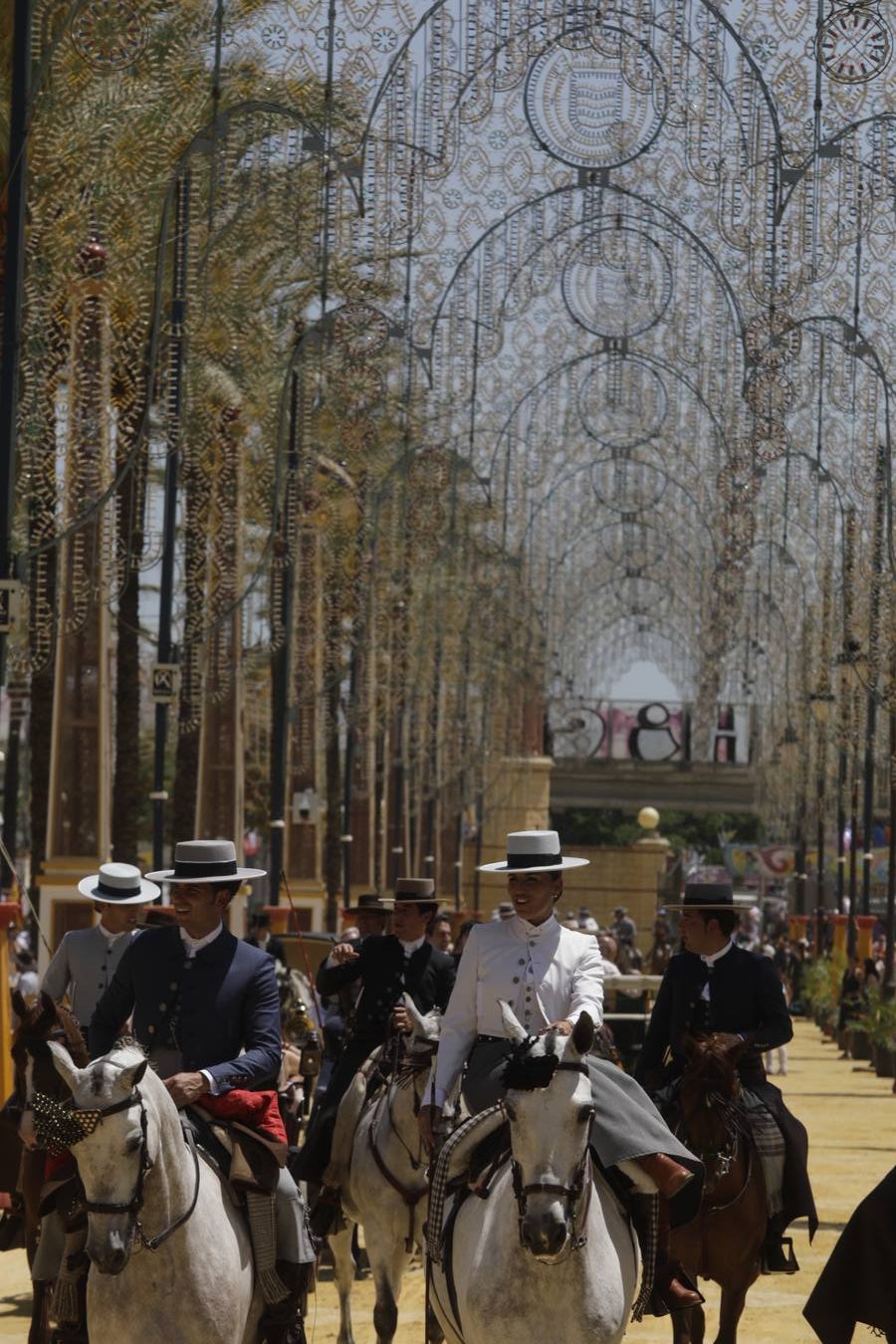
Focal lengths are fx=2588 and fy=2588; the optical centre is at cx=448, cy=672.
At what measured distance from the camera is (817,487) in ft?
109

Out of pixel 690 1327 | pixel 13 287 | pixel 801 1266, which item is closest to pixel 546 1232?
pixel 690 1327

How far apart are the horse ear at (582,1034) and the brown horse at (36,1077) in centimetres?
289

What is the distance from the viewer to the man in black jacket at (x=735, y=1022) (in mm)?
12695

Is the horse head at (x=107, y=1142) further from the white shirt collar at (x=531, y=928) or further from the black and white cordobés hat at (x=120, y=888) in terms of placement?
the black and white cordobés hat at (x=120, y=888)

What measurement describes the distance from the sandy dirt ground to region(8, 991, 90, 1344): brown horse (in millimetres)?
1793

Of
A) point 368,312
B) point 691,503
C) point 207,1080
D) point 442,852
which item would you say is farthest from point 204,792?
point 442,852

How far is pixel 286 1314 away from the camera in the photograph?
366 inches

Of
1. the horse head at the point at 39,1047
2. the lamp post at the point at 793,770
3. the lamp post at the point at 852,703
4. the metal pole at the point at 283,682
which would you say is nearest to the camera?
the horse head at the point at 39,1047

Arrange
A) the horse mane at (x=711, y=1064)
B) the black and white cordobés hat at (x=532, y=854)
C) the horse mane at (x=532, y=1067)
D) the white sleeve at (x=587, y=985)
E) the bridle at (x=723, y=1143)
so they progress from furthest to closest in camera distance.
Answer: the horse mane at (x=711, y=1064)
the bridle at (x=723, y=1143)
the black and white cordobés hat at (x=532, y=854)
the white sleeve at (x=587, y=985)
the horse mane at (x=532, y=1067)

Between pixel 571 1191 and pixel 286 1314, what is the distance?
58.1 inches

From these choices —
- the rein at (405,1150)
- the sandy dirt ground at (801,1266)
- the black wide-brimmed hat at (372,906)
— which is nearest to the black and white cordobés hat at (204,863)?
the sandy dirt ground at (801,1266)

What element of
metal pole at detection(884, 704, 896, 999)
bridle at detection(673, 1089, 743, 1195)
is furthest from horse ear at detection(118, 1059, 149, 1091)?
metal pole at detection(884, 704, 896, 999)

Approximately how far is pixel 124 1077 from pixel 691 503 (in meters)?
41.2

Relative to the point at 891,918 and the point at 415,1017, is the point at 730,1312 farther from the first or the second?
the point at 891,918
